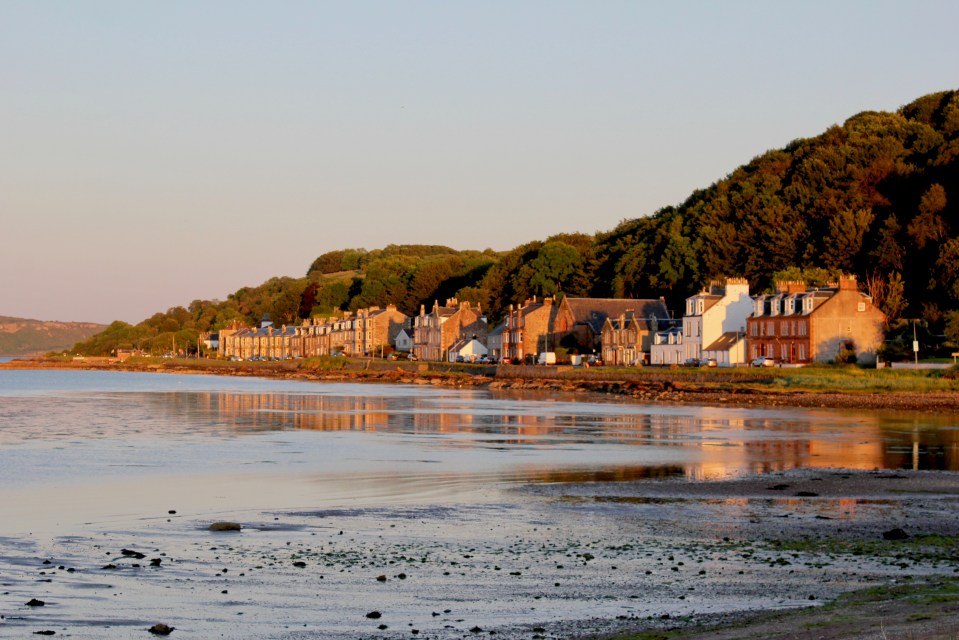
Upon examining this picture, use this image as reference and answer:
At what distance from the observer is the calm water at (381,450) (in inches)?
959

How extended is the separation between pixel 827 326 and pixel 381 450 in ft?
145

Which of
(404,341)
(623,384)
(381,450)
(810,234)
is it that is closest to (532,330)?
(810,234)

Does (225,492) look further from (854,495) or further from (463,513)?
(854,495)

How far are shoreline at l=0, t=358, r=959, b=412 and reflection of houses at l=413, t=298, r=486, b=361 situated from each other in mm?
5887

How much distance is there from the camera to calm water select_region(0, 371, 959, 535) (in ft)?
79.9

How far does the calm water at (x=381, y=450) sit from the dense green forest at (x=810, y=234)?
3801 cm

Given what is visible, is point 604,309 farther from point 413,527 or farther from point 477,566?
point 477,566

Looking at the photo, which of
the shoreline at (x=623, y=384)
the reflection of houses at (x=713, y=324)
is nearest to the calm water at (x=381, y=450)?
the shoreline at (x=623, y=384)

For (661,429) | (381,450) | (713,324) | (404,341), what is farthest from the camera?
(404,341)

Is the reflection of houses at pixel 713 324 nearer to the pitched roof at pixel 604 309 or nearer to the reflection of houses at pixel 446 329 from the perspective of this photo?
the pitched roof at pixel 604 309

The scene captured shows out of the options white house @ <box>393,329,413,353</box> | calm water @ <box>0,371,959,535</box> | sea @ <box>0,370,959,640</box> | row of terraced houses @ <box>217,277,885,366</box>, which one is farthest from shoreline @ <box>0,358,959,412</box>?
sea @ <box>0,370,959,640</box>

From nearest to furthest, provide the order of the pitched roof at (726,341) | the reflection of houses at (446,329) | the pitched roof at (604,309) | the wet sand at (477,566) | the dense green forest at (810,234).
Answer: the wet sand at (477,566) → the pitched roof at (726,341) → the dense green forest at (810,234) → the pitched roof at (604,309) → the reflection of houses at (446,329)

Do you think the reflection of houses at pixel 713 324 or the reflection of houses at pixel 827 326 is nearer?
the reflection of houses at pixel 827 326

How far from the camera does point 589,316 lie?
101 m
